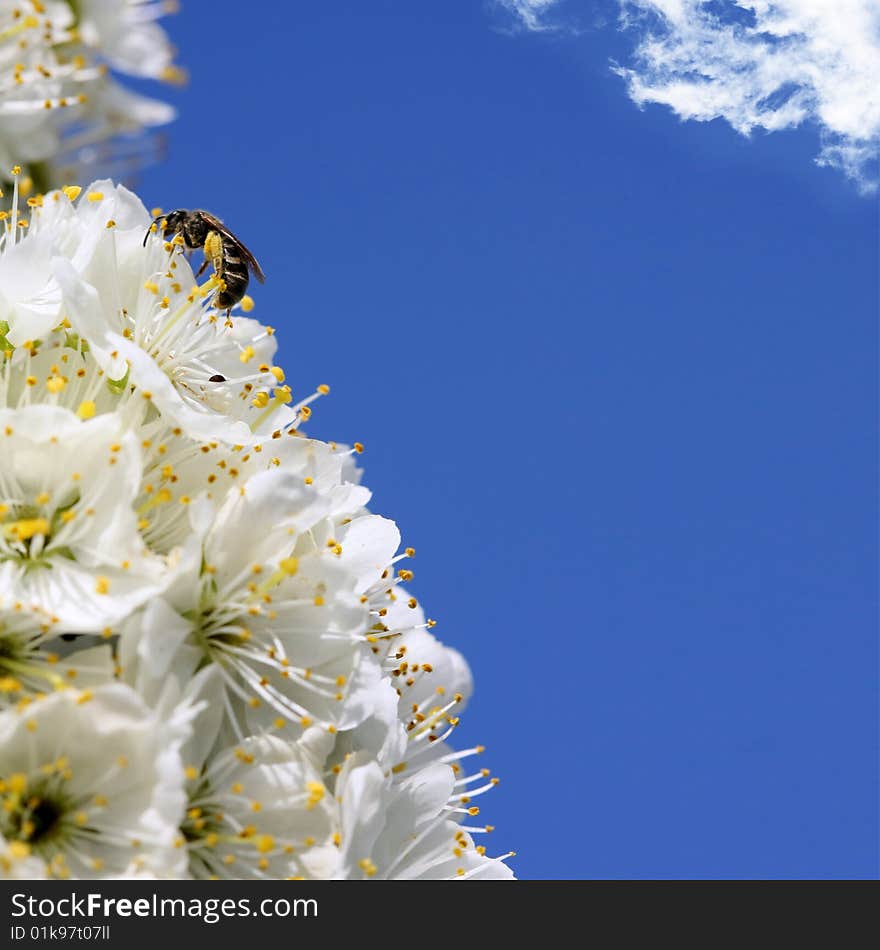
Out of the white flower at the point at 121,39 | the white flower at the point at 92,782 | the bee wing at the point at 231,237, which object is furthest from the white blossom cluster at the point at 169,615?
the bee wing at the point at 231,237

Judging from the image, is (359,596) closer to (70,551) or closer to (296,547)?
(296,547)

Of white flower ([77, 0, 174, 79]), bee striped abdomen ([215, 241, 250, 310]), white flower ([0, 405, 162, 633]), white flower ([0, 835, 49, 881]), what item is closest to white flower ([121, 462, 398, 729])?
white flower ([0, 405, 162, 633])

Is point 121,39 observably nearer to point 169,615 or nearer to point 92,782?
point 169,615

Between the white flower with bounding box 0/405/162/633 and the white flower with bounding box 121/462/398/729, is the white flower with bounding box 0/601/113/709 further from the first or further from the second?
the white flower with bounding box 121/462/398/729

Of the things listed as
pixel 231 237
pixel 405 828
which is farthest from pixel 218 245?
pixel 405 828
